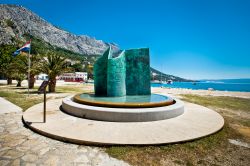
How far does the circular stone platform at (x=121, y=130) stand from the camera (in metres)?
4.66

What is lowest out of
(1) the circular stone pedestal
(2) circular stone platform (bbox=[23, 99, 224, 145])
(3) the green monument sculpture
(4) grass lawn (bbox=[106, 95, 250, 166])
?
(4) grass lawn (bbox=[106, 95, 250, 166])

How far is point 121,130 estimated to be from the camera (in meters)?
5.39

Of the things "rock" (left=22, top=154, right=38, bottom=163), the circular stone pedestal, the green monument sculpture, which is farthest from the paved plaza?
the green monument sculpture

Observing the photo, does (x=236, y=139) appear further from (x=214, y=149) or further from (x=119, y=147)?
(x=119, y=147)

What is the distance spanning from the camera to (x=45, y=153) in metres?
4.04

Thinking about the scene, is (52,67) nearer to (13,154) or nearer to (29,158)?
(13,154)

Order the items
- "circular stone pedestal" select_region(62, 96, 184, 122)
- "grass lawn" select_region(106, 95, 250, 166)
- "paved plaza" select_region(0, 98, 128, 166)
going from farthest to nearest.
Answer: "circular stone pedestal" select_region(62, 96, 184, 122) < "grass lawn" select_region(106, 95, 250, 166) < "paved plaza" select_region(0, 98, 128, 166)

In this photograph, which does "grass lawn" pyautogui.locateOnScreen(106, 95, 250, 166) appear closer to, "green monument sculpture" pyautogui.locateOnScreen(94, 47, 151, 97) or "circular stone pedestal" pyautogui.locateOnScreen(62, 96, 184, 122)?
"circular stone pedestal" pyautogui.locateOnScreen(62, 96, 184, 122)

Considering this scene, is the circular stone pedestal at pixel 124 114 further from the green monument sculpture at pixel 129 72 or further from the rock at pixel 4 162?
the green monument sculpture at pixel 129 72

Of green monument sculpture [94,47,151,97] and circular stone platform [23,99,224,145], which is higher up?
green monument sculpture [94,47,151,97]

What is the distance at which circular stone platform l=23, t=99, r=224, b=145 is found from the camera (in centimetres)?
466

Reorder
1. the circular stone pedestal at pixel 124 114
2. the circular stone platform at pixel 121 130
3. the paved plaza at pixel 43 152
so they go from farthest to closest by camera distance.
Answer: the circular stone pedestal at pixel 124 114
the circular stone platform at pixel 121 130
the paved plaza at pixel 43 152

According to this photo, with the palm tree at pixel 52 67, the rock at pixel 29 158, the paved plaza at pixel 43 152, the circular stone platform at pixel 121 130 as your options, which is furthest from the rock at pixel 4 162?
the palm tree at pixel 52 67

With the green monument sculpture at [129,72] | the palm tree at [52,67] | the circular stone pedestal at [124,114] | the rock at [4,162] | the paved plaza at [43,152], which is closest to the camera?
the rock at [4,162]
